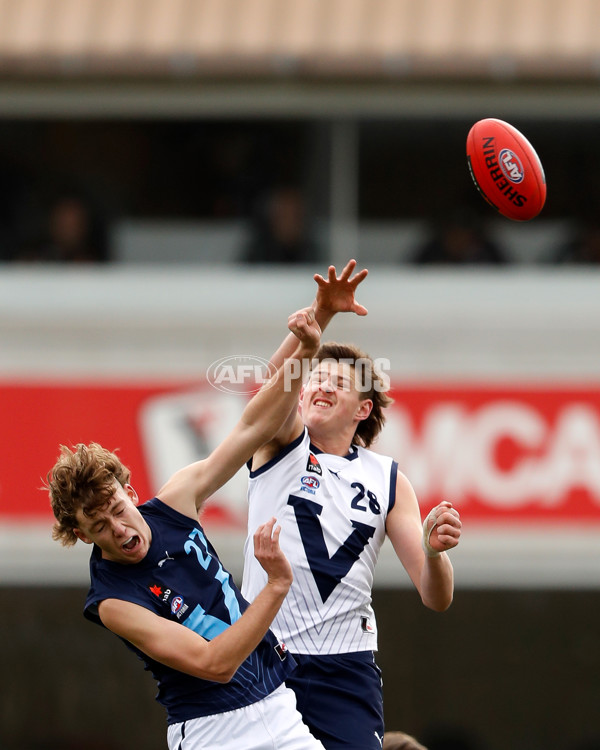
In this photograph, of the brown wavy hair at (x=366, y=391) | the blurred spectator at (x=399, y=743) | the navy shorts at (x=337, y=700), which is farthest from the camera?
the blurred spectator at (x=399, y=743)

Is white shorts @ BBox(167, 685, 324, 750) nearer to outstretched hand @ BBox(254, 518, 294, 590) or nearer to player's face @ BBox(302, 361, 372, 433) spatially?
outstretched hand @ BBox(254, 518, 294, 590)

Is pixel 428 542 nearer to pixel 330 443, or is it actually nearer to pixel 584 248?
pixel 330 443

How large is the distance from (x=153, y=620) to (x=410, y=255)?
6646 mm

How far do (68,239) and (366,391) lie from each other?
589cm

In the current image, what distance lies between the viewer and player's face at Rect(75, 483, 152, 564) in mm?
3883

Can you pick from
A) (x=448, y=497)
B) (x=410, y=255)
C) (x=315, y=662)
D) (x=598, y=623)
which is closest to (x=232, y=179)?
(x=410, y=255)

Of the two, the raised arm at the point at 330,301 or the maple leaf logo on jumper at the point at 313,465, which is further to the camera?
the maple leaf logo on jumper at the point at 313,465

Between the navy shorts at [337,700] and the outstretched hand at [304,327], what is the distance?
1.23 m

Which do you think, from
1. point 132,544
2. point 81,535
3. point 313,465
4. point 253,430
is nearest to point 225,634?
point 132,544

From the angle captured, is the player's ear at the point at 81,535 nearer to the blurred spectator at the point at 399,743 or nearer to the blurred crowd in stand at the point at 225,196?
the blurred spectator at the point at 399,743

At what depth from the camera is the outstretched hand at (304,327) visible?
4074 mm

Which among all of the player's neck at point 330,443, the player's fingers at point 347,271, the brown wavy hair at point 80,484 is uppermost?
the player's fingers at point 347,271

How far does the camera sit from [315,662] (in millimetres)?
4531

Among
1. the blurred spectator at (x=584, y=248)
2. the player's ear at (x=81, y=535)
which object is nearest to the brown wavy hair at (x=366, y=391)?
the player's ear at (x=81, y=535)
